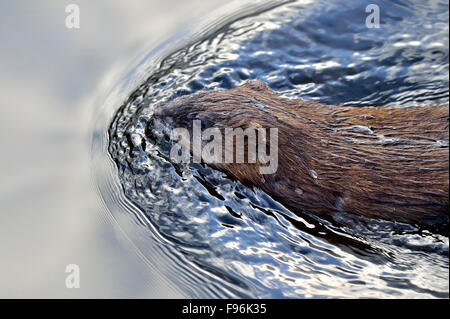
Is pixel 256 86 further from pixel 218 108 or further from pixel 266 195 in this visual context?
pixel 266 195

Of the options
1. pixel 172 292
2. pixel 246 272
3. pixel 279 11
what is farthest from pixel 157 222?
pixel 279 11

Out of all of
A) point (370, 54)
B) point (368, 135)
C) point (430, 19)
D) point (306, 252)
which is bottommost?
point (306, 252)

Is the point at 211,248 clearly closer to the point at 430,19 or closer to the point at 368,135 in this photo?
the point at 368,135

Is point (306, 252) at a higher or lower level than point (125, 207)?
lower

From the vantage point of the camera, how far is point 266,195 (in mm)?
4133

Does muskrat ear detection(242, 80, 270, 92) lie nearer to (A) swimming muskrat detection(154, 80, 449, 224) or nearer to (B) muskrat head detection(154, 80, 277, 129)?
(B) muskrat head detection(154, 80, 277, 129)

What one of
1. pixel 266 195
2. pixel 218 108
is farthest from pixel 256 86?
pixel 266 195

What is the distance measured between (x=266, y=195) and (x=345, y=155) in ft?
2.34

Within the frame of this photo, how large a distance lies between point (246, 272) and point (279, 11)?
332cm

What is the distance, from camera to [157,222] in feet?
13.3

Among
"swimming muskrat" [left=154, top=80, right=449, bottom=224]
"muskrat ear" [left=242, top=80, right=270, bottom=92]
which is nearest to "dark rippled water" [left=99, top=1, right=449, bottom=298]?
"swimming muskrat" [left=154, top=80, right=449, bottom=224]

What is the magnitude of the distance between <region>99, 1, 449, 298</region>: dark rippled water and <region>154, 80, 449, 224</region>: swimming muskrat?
0.13 metres

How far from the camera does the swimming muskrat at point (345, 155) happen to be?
3.64 metres

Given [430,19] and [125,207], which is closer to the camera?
[125,207]
